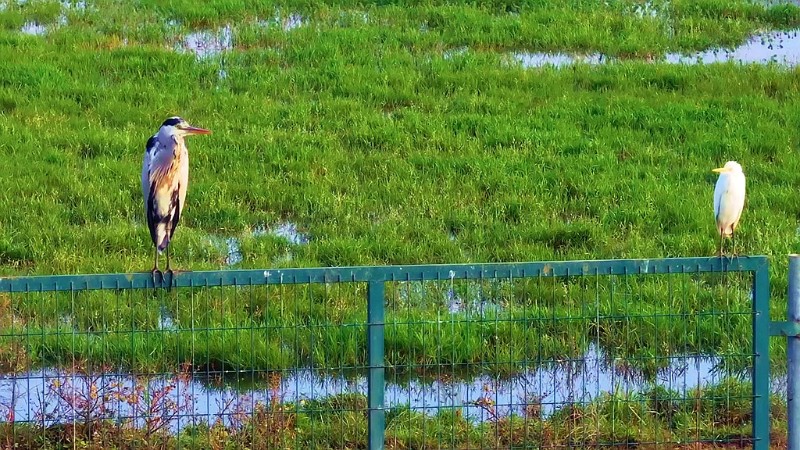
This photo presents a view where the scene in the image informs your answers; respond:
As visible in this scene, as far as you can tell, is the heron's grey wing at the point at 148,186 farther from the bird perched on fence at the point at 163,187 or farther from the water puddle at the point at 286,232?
the water puddle at the point at 286,232

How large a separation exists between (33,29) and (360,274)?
43.6 feet

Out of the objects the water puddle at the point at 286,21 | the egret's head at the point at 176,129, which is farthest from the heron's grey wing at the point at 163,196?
the water puddle at the point at 286,21

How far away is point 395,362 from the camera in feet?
29.9

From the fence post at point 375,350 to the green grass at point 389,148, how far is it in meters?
2.42

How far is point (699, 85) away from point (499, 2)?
4415 mm

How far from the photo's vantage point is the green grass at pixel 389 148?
10656 millimetres

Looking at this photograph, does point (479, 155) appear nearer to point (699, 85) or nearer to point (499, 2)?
point (699, 85)

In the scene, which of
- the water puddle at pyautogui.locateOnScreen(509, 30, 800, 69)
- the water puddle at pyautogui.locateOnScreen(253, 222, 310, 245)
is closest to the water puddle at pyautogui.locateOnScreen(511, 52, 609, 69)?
the water puddle at pyautogui.locateOnScreen(509, 30, 800, 69)

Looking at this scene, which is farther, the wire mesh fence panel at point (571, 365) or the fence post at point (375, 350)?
the wire mesh fence panel at point (571, 365)

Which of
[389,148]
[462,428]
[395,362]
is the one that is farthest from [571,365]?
[389,148]

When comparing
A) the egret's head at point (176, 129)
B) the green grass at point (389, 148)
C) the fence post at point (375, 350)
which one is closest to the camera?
the fence post at point (375, 350)

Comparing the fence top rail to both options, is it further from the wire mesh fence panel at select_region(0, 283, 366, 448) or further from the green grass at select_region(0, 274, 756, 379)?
the green grass at select_region(0, 274, 756, 379)

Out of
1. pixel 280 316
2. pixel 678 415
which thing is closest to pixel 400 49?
pixel 280 316

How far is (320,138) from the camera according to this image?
A: 14180mm
